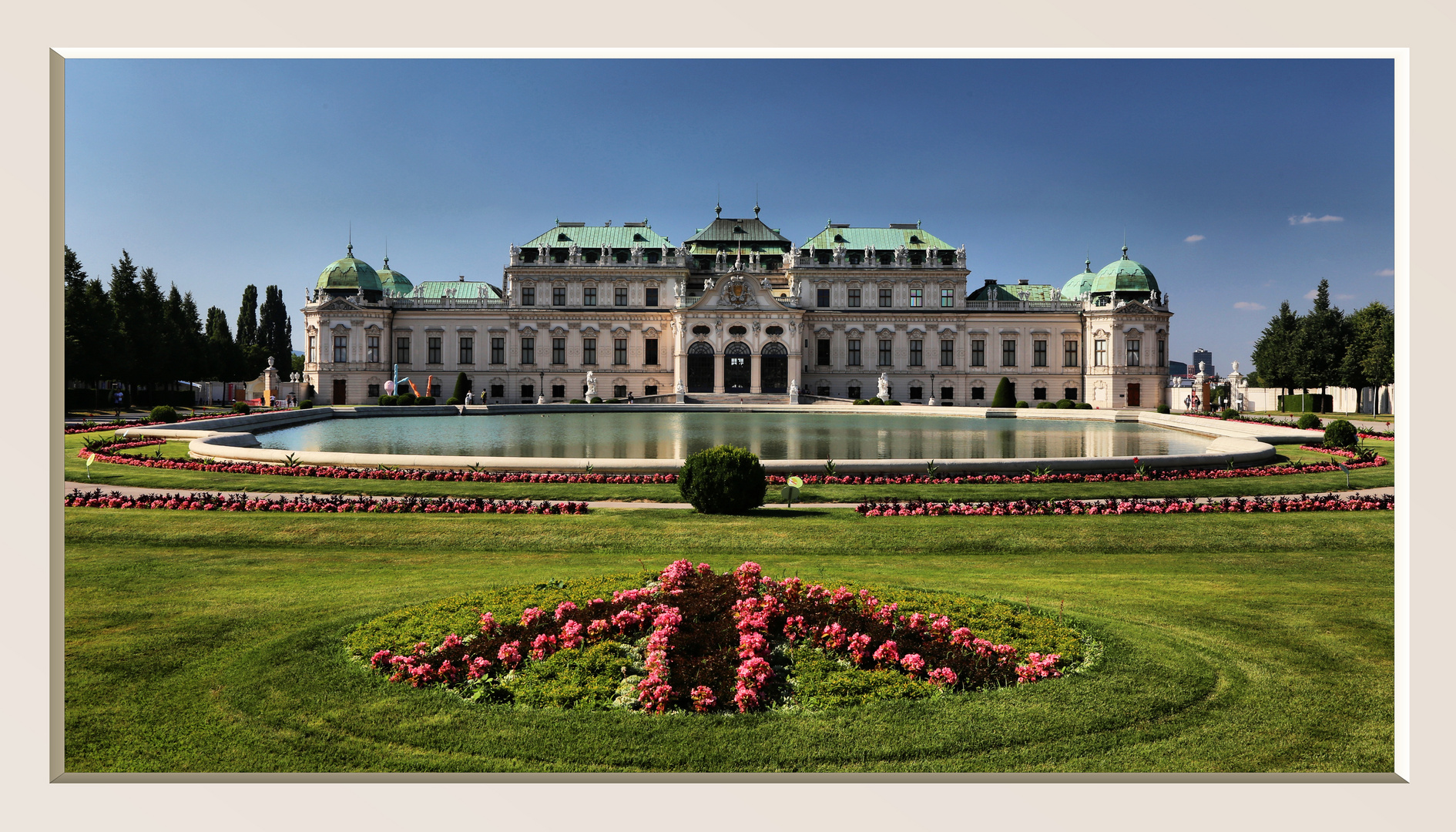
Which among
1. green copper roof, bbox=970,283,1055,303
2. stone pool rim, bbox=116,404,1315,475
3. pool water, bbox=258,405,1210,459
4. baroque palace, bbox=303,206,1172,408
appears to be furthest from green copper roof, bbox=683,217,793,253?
stone pool rim, bbox=116,404,1315,475

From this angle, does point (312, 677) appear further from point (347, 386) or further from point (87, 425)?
point (347, 386)

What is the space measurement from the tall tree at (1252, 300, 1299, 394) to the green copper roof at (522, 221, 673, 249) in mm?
50564

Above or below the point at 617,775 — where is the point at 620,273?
above

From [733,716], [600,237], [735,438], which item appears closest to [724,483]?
[733,716]

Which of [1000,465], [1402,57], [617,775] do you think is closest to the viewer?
[617,775]

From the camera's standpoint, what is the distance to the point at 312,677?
20.6 feet

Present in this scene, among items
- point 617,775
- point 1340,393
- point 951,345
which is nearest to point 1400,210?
point 617,775

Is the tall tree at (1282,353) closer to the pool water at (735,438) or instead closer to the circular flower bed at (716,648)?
the pool water at (735,438)

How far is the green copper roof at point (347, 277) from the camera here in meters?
74.2

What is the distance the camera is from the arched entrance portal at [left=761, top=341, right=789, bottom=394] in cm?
7338

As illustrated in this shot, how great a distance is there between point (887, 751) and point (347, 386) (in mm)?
75972

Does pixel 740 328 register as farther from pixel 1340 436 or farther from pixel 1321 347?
pixel 1340 436

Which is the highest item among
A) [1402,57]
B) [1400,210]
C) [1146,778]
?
[1402,57]

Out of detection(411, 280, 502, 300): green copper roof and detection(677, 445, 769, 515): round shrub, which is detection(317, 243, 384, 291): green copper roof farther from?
detection(677, 445, 769, 515): round shrub
